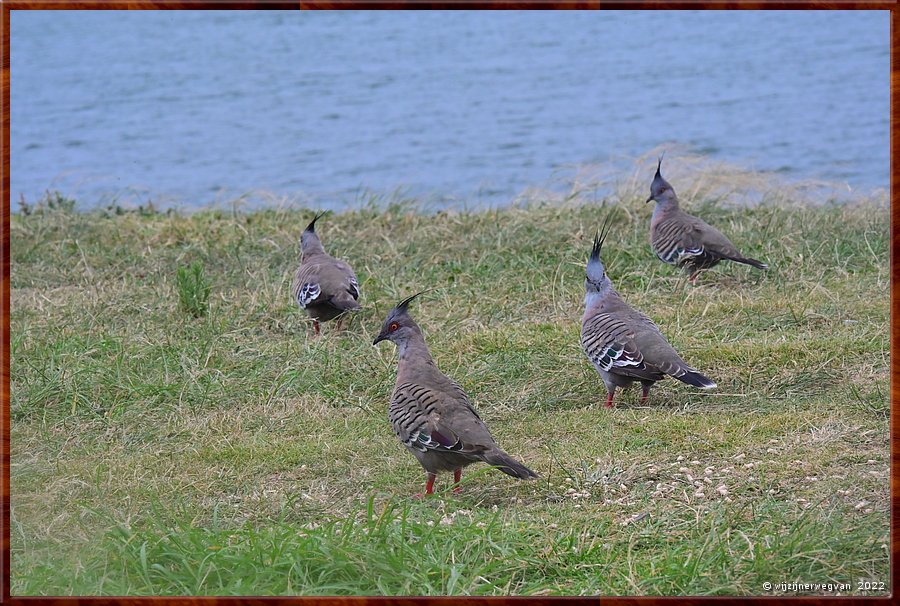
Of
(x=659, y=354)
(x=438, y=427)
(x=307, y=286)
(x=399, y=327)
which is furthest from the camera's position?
(x=307, y=286)

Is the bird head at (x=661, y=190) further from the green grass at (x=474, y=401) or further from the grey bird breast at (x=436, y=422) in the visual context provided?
the grey bird breast at (x=436, y=422)

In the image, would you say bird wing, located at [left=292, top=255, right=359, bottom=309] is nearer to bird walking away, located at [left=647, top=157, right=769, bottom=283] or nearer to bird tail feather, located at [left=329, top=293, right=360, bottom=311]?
bird tail feather, located at [left=329, top=293, right=360, bottom=311]

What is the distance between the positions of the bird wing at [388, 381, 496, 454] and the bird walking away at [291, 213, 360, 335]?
77.0 inches

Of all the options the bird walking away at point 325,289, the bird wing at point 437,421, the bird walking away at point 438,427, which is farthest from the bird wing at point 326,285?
the bird wing at point 437,421

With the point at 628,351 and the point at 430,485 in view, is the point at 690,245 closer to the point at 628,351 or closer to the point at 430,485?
the point at 628,351

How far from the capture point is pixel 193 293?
22.3 feet

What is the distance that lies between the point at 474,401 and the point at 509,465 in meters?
1.42

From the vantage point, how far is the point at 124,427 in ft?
17.7

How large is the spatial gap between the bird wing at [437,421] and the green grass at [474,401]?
0.62 feet

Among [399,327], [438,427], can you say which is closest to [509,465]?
[438,427]

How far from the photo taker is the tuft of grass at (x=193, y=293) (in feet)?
22.2

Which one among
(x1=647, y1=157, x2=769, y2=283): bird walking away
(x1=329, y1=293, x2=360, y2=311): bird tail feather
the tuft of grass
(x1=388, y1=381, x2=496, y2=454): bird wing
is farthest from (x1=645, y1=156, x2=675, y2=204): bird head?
(x1=388, y1=381, x2=496, y2=454): bird wing

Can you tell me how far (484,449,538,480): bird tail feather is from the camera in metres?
4.14

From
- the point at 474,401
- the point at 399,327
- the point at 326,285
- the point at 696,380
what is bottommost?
the point at 474,401
